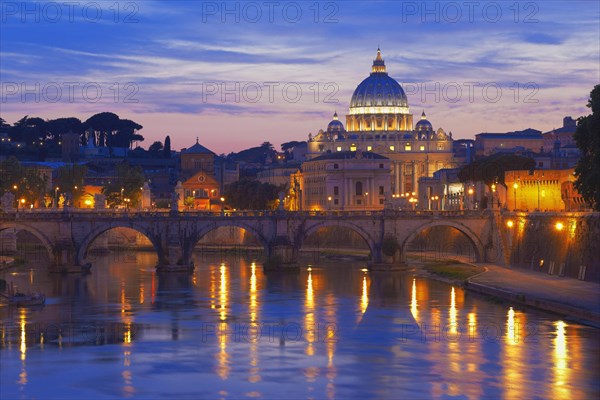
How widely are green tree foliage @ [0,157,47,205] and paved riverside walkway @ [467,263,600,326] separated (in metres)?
56.4

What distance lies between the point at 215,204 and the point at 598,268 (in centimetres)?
10970

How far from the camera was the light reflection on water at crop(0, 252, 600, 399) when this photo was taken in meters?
47.0

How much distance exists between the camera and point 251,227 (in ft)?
310

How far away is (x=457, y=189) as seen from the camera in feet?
513

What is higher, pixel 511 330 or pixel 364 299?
pixel 364 299

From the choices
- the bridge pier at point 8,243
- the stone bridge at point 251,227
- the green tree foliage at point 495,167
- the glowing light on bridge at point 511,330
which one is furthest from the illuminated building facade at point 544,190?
the bridge pier at point 8,243

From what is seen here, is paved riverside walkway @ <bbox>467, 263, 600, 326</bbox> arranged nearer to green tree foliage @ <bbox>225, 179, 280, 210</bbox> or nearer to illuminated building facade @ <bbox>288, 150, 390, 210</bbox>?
green tree foliage @ <bbox>225, 179, 280, 210</bbox>

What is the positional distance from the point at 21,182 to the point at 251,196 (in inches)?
1526

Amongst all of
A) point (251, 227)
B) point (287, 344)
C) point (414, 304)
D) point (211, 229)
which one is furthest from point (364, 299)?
point (211, 229)

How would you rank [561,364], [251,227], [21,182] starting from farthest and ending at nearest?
→ [21,182] < [251,227] < [561,364]

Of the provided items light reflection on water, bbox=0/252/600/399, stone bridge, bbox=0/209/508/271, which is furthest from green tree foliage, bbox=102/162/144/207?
light reflection on water, bbox=0/252/600/399

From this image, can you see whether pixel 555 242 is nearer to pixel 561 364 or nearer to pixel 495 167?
pixel 561 364

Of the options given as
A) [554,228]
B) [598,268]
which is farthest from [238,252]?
[598,268]

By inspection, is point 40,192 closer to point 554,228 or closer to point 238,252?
point 238,252
